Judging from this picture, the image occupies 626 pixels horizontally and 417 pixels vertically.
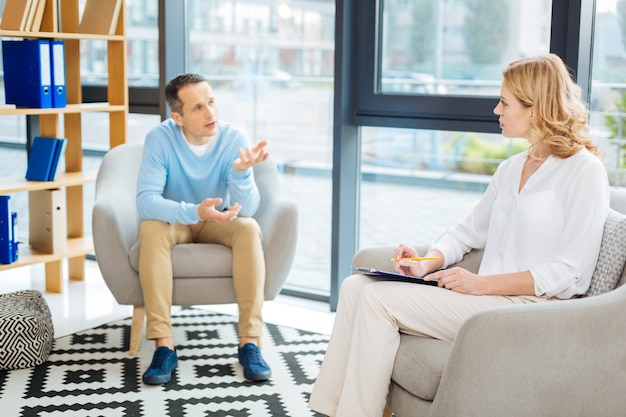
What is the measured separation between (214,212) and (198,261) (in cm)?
25

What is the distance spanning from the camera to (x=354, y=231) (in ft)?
13.4

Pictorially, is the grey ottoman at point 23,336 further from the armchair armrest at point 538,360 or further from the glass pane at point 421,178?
the armchair armrest at point 538,360

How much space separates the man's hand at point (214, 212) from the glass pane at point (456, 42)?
1.07 metres

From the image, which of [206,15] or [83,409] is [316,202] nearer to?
[206,15]

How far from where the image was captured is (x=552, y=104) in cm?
243

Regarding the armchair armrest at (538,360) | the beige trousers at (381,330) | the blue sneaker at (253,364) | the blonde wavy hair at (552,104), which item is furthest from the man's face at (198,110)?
the armchair armrest at (538,360)

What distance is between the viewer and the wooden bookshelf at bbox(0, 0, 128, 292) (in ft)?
13.4

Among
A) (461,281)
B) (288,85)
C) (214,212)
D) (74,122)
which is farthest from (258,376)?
(74,122)

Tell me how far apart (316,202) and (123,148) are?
3.39 feet

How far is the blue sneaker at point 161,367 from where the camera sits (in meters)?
3.10

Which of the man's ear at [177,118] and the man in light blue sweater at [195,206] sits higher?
the man's ear at [177,118]

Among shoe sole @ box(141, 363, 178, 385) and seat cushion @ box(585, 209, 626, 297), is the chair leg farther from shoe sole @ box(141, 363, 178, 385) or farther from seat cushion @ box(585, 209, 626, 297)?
seat cushion @ box(585, 209, 626, 297)

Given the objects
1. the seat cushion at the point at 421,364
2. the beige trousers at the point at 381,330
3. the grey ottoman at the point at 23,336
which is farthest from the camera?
the grey ottoman at the point at 23,336

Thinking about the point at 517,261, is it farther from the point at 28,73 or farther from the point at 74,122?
the point at 74,122
